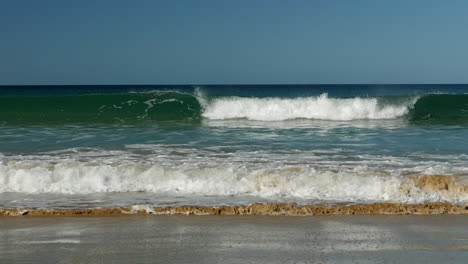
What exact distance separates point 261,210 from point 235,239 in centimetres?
128

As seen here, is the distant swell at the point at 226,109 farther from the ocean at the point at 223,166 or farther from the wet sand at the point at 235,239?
the wet sand at the point at 235,239

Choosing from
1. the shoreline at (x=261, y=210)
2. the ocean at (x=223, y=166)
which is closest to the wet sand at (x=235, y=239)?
the shoreline at (x=261, y=210)

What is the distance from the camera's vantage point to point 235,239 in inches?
201

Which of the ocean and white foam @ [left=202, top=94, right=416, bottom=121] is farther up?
white foam @ [left=202, top=94, right=416, bottom=121]

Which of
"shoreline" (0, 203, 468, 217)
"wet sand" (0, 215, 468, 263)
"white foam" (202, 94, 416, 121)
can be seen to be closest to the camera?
"wet sand" (0, 215, 468, 263)

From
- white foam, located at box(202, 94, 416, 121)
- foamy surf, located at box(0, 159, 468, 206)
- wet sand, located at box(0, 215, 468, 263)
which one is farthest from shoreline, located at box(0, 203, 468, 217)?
white foam, located at box(202, 94, 416, 121)

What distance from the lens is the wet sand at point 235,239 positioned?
4543 millimetres

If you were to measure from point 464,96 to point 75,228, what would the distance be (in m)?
27.7

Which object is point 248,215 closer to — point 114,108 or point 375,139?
point 375,139

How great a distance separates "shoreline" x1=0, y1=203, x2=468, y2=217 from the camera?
6.24m

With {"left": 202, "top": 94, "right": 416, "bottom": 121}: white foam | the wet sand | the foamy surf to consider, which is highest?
{"left": 202, "top": 94, "right": 416, "bottom": 121}: white foam

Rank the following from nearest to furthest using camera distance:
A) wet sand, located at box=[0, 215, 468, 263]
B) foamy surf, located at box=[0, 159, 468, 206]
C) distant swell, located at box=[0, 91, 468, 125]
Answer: wet sand, located at box=[0, 215, 468, 263] < foamy surf, located at box=[0, 159, 468, 206] < distant swell, located at box=[0, 91, 468, 125]

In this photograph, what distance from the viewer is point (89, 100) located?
27.8 metres

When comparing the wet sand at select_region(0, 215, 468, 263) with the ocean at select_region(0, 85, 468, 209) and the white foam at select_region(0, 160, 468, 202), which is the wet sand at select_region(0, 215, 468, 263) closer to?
the ocean at select_region(0, 85, 468, 209)
